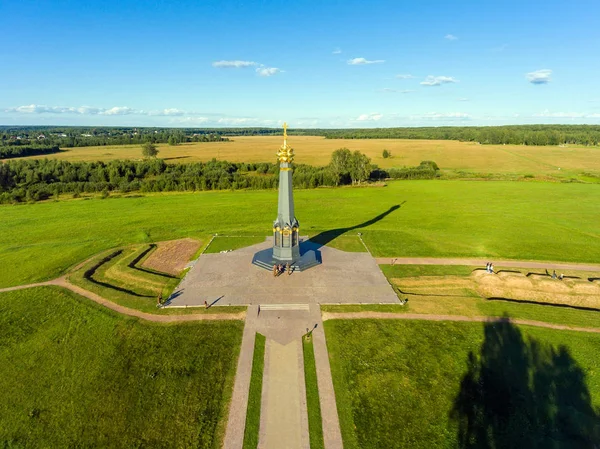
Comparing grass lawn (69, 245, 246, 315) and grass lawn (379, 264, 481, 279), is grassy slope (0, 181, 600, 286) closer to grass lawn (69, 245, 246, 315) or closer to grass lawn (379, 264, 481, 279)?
grass lawn (379, 264, 481, 279)

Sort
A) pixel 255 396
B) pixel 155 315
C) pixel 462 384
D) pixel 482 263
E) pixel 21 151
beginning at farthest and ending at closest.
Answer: pixel 21 151 < pixel 482 263 < pixel 155 315 < pixel 462 384 < pixel 255 396

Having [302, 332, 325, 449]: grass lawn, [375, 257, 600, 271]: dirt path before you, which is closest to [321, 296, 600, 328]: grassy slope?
[302, 332, 325, 449]: grass lawn

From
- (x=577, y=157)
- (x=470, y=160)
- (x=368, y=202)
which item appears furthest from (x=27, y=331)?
(x=577, y=157)

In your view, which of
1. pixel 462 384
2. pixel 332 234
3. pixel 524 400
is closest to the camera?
pixel 524 400

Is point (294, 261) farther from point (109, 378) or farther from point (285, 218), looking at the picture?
point (109, 378)

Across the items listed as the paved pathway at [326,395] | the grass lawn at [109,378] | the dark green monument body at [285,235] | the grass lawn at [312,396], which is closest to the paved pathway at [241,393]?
the grass lawn at [109,378]

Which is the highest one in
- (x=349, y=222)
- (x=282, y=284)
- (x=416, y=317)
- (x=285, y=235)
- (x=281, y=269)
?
(x=285, y=235)

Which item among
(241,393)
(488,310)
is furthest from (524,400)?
(241,393)

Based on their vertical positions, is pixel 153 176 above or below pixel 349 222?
above
